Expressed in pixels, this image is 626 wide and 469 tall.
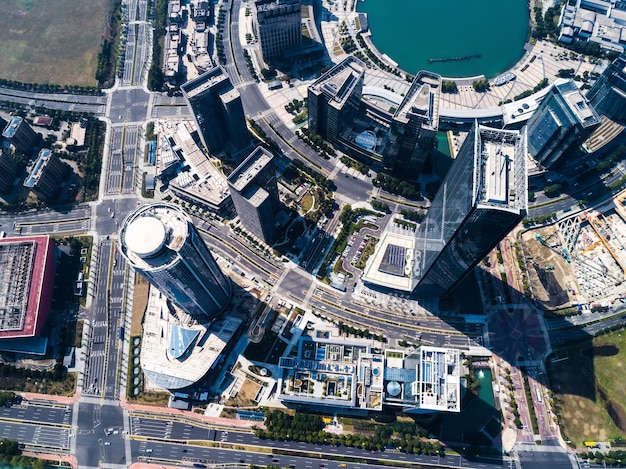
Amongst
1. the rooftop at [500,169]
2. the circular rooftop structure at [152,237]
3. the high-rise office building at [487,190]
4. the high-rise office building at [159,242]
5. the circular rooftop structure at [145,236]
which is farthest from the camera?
the high-rise office building at [159,242]

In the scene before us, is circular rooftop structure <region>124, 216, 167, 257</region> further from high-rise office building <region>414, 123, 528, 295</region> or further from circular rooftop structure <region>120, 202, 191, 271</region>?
high-rise office building <region>414, 123, 528, 295</region>

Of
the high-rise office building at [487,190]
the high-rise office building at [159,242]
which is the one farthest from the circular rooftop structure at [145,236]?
the high-rise office building at [487,190]

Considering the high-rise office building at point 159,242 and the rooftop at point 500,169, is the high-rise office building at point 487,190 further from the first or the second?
the high-rise office building at point 159,242

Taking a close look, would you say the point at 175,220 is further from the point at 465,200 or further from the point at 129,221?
the point at 465,200

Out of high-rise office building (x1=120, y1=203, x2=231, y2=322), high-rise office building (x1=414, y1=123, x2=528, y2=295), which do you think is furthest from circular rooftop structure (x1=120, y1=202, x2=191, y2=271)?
high-rise office building (x1=414, y1=123, x2=528, y2=295)

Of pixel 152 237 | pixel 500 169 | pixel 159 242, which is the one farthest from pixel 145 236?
pixel 500 169

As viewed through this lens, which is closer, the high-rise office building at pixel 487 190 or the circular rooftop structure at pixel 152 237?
the high-rise office building at pixel 487 190

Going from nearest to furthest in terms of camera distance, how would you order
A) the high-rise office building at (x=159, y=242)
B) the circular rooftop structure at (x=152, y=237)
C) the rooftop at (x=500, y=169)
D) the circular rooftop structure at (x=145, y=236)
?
the rooftop at (x=500, y=169)
the circular rooftop structure at (x=145, y=236)
the circular rooftop structure at (x=152, y=237)
the high-rise office building at (x=159, y=242)

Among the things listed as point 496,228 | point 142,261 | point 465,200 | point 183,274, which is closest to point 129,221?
point 142,261
